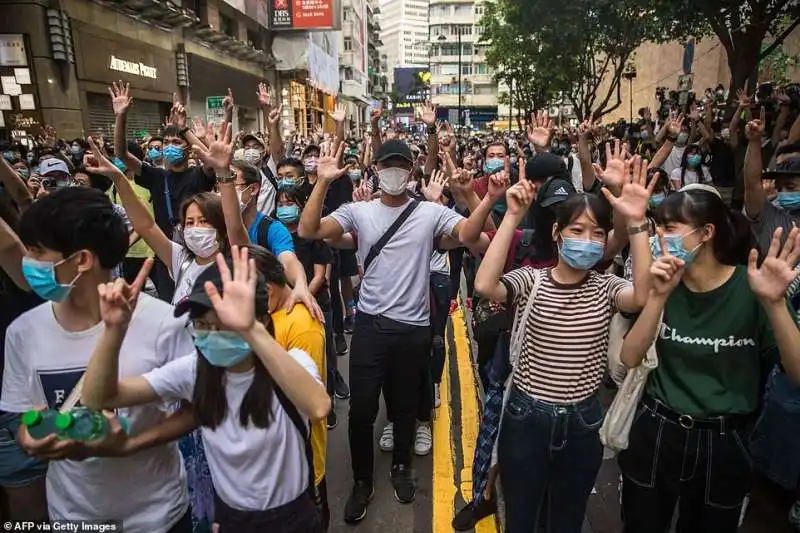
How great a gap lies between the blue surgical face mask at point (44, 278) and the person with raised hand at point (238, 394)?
0.95 feet

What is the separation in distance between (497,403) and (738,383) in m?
Answer: 1.02

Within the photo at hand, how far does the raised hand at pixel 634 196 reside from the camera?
219 centimetres

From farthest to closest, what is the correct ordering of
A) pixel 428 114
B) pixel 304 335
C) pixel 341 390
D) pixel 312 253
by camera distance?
pixel 428 114, pixel 341 390, pixel 312 253, pixel 304 335

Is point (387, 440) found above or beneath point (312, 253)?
beneath

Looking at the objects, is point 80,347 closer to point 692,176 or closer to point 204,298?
point 204,298

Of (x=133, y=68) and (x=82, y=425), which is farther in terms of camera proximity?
(x=133, y=68)

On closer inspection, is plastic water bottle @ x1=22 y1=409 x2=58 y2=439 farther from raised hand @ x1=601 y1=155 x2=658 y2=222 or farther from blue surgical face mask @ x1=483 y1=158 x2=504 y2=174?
blue surgical face mask @ x1=483 y1=158 x2=504 y2=174

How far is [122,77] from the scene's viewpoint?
15422 millimetres

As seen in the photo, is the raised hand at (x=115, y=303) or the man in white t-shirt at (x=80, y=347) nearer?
the raised hand at (x=115, y=303)

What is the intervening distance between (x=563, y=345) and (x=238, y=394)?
132 cm

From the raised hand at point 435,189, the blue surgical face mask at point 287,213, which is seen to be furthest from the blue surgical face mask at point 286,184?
the raised hand at point 435,189

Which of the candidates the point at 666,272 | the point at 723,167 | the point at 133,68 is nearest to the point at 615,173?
the point at 666,272

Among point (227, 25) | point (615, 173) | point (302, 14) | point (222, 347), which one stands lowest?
point (222, 347)

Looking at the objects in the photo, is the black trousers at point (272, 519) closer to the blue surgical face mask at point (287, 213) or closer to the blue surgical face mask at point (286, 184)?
the blue surgical face mask at point (287, 213)
